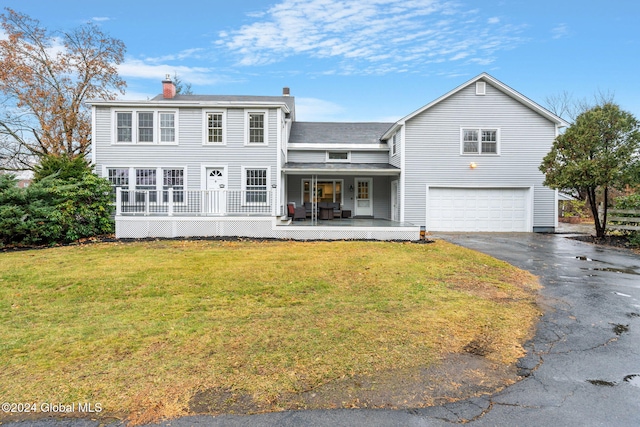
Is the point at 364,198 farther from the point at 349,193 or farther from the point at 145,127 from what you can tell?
the point at 145,127

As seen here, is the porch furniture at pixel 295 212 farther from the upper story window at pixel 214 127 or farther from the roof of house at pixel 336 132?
the upper story window at pixel 214 127

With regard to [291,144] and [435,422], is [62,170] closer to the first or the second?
[291,144]

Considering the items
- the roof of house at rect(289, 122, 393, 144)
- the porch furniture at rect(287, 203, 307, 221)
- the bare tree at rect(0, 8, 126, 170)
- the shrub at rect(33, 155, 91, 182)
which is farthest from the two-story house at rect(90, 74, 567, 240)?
the bare tree at rect(0, 8, 126, 170)

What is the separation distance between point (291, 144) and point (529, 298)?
1509cm

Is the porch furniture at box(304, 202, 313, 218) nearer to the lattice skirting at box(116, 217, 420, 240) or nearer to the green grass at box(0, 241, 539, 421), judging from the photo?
the lattice skirting at box(116, 217, 420, 240)

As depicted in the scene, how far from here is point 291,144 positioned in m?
19.5

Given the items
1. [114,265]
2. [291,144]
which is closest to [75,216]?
[114,265]

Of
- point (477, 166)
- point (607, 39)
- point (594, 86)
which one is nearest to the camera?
point (477, 166)

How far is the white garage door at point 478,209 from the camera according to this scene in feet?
56.9

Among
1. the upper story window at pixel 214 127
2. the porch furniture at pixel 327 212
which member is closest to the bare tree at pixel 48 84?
the upper story window at pixel 214 127

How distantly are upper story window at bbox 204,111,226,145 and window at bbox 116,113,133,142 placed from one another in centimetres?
327

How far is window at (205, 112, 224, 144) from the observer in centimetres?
1592

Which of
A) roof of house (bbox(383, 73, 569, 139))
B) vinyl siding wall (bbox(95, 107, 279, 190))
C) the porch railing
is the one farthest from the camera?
roof of house (bbox(383, 73, 569, 139))

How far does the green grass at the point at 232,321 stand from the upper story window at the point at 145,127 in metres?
7.94
